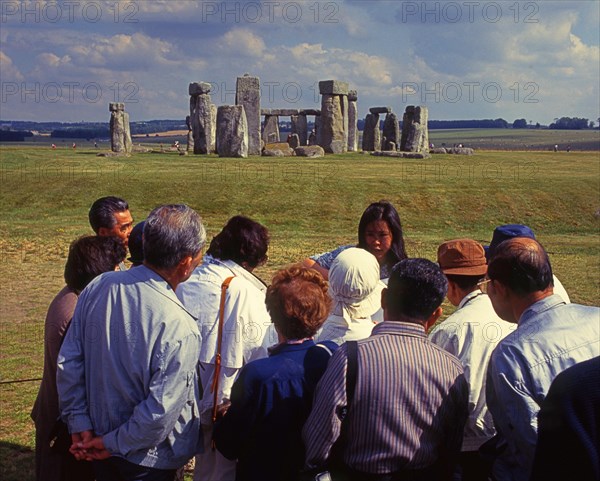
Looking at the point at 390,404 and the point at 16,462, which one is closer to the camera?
the point at 390,404

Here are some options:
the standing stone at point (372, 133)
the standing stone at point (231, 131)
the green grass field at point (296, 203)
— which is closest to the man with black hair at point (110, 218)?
the green grass field at point (296, 203)

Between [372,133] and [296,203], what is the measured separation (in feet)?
79.0

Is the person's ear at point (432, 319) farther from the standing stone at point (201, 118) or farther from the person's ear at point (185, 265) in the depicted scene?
the standing stone at point (201, 118)

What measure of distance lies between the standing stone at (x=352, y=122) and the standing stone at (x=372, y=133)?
2.56 ft

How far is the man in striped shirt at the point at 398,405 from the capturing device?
11.1 feet

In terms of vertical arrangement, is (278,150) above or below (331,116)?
below

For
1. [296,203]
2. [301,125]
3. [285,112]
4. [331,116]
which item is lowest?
[296,203]

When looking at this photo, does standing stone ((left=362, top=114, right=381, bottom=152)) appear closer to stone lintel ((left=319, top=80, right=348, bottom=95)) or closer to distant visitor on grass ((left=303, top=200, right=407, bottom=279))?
stone lintel ((left=319, top=80, right=348, bottom=95))

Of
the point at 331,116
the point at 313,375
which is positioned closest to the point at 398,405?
the point at 313,375

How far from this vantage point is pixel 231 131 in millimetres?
30984

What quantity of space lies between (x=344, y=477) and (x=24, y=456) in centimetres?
361

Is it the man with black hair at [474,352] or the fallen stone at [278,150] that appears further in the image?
the fallen stone at [278,150]

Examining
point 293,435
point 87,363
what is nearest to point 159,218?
point 87,363

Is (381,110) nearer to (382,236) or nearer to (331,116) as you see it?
(331,116)
